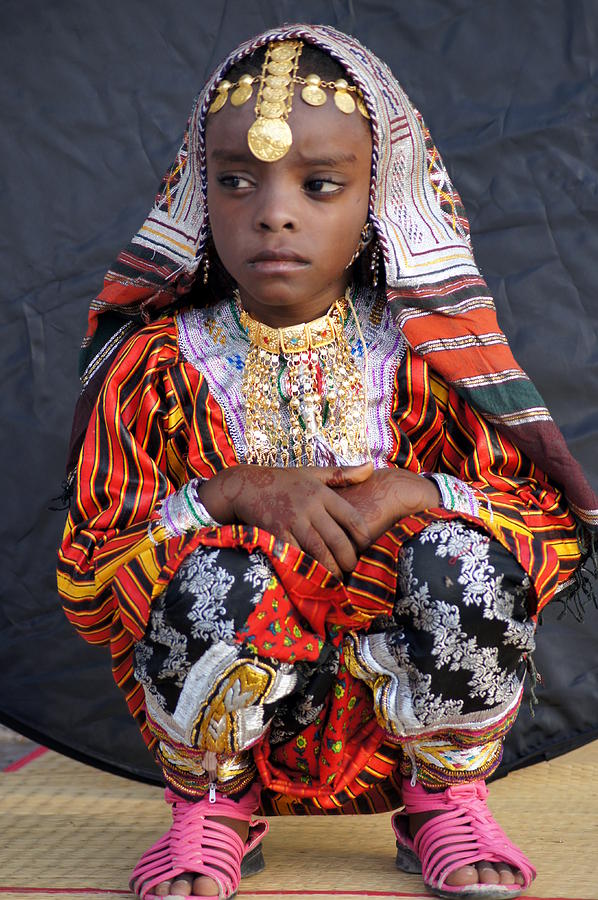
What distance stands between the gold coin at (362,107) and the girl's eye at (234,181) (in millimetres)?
197

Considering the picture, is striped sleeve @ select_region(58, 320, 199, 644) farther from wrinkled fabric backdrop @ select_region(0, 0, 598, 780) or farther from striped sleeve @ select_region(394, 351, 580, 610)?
wrinkled fabric backdrop @ select_region(0, 0, 598, 780)

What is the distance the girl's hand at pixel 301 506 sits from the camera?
59.0 inches

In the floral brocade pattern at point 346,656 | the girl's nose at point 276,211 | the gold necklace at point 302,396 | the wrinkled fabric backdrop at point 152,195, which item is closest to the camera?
the floral brocade pattern at point 346,656

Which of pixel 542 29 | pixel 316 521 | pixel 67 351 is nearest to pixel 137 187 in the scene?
pixel 67 351

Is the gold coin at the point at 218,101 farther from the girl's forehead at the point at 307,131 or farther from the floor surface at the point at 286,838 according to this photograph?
the floor surface at the point at 286,838

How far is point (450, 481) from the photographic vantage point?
158 cm

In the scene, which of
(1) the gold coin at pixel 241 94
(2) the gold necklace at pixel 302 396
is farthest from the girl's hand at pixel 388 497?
(1) the gold coin at pixel 241 94

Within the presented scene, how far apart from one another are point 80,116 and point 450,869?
171 cm

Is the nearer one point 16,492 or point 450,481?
point 450,481

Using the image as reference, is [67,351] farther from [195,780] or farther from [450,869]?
[450,869]

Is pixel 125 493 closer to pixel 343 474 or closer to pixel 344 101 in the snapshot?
pixel 343 474

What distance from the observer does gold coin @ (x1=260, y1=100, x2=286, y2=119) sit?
5.26 feet

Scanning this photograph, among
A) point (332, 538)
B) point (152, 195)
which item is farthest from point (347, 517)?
point (152, 195)

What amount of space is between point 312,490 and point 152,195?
1191mm
